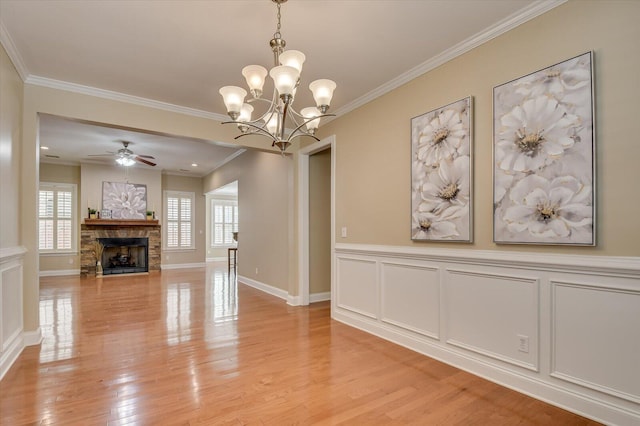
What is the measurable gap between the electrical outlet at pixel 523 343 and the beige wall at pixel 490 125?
25.7 inches

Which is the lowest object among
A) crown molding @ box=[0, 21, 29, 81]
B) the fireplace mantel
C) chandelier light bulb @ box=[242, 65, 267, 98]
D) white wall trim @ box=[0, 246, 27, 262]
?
white wall trim @ box=[0, 246, 27, 262]

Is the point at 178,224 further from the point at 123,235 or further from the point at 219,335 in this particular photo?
the point at 219,335

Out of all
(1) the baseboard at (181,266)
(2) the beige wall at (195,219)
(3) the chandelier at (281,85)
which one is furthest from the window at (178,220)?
(3) the chandelier at (281,85)

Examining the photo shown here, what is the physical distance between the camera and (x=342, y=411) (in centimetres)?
218

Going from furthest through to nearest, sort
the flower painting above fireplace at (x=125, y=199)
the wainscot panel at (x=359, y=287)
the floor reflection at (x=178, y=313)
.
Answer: the flower painting above fireplace at (x=125, y=199)
the wainscot panel at (x=359, y=287)
the floor reflection at (x=178, y=313)

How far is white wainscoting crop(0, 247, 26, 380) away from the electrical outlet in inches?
163

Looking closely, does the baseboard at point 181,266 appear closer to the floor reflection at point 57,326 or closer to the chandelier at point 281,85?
the floor reflection at point 57,326

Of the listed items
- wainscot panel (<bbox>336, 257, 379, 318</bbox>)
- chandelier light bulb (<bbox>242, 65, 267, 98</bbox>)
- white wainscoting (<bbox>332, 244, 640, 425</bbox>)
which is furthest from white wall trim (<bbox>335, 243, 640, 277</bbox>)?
chandelier light bulb (<bbox>242, 65, 267, 98</bbox>)

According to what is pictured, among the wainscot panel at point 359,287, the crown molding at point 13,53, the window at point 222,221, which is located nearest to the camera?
the crown molding at point 13,53

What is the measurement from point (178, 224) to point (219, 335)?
7442mm

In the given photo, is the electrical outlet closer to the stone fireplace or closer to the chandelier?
the chandelier

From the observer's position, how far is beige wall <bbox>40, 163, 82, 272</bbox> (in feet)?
27.6

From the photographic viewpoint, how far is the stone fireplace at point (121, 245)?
28.3 feet

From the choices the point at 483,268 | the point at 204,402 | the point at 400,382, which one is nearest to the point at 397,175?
the point at 483,268
